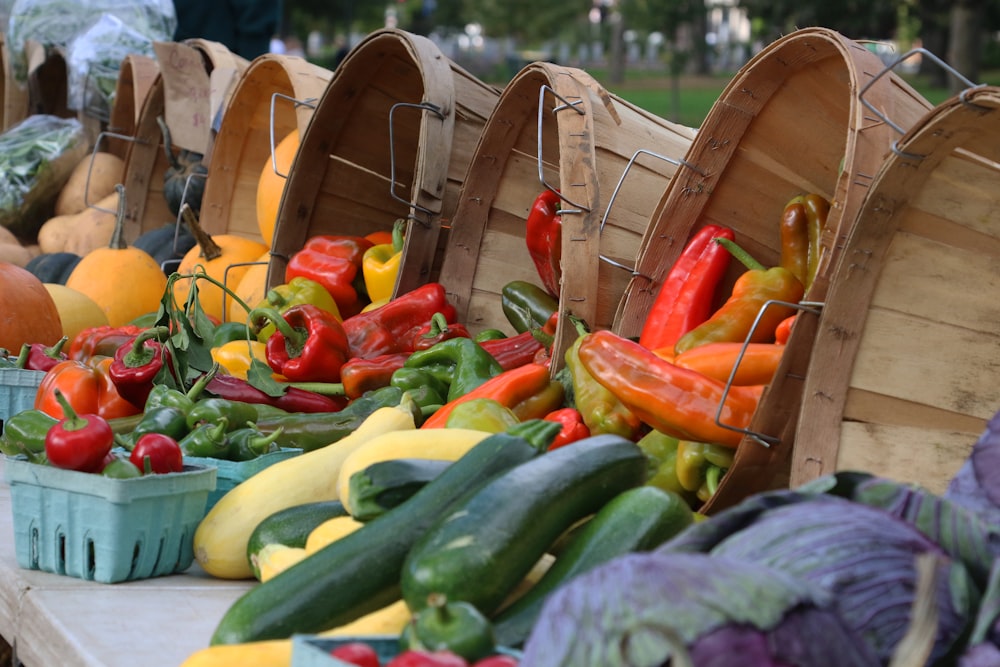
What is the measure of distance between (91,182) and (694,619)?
15.2ft

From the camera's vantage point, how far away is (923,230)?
1.82m

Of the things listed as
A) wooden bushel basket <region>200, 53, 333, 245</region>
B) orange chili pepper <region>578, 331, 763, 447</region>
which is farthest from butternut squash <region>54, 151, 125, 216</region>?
orange chili pepper <region>578, 331, 763, 447</region>

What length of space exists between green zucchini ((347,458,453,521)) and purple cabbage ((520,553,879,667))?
0.60 meters

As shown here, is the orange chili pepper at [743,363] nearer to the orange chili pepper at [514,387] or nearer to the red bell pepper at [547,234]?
the orange chili pepper at [514,387]

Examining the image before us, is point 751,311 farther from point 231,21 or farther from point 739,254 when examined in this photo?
point 231,21

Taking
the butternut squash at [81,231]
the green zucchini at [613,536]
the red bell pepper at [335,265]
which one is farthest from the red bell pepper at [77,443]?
the butternut squash at [81,231]

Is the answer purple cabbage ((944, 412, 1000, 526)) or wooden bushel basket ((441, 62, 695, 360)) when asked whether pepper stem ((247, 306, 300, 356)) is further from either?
purple cabbage ((944, 412, 1000, 526))

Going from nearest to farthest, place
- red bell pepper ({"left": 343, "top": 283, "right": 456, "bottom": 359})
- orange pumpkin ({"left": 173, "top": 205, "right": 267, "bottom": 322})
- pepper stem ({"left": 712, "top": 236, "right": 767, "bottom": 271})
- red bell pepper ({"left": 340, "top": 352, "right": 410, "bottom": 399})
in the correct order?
pepper stem ({"left": 712, "top": 236, "right": 767, "bottom": 271}) → red bell pepper ({"left": 340, "top": 352, "right": 410, "bottom": 399}) → red bell pepper ({"left": 343, "top": 283, "right": 456, "bottom": 359}) → orange pumpkin ({"left": 173, "top": 205, "right": 267, "bottom": 322})

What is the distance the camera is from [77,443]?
1.84 metres

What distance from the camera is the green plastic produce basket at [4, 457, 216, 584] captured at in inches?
72.1

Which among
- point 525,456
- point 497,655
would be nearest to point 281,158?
point 525,456

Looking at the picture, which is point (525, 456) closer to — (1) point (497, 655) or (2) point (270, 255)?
(1) point (497, 655)

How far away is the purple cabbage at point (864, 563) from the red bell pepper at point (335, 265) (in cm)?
232

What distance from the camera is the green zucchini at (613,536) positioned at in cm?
147
